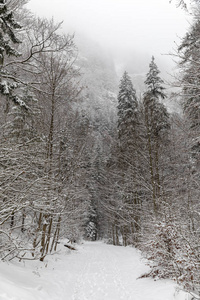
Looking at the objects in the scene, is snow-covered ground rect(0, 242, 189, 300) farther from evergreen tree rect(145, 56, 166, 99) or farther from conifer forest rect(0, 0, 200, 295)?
evergreen tree rect(145, 56, 166, 99)

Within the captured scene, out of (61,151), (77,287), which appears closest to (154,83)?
(61,151)

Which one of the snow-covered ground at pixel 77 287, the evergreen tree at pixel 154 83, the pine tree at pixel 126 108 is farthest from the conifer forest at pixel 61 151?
the pine tree at pixel 126 108

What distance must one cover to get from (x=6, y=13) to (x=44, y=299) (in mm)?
7774

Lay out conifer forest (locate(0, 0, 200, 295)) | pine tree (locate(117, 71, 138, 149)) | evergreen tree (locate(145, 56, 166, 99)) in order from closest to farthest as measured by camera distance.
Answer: conifer forest (locate(0, 0, 200, 295)) → evergreen tree (locate(145, 56, 166, 99)) → pine tree (locate(117, 71, 138, 149))

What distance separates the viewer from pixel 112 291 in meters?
6.25

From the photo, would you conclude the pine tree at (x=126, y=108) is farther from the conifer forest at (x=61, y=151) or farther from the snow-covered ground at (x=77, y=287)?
the snow-covered ground at (x=77, y=287)

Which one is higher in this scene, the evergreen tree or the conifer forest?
the evergreen tree

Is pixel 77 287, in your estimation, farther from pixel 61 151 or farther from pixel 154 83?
pixel 154 83

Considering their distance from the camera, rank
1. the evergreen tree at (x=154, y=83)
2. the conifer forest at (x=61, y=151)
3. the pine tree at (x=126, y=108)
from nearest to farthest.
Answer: the conifer forest at (x=61, y=151), the evergreen tree at (x=154, y=83), the pine tree at (x=126, y=108)

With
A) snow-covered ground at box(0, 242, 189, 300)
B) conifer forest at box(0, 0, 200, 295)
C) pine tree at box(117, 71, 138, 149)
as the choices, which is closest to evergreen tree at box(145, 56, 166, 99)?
pine tree at box(117, 71, 138, 149)

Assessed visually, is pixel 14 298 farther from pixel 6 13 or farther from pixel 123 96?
pixel 123 96

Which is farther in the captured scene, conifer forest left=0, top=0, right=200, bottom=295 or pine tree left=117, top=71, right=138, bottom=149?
pine tree left=117, top=71, right=138, bottom=149

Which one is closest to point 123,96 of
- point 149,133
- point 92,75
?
point 149,133

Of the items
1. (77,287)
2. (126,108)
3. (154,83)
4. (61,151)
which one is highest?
(154,83)
